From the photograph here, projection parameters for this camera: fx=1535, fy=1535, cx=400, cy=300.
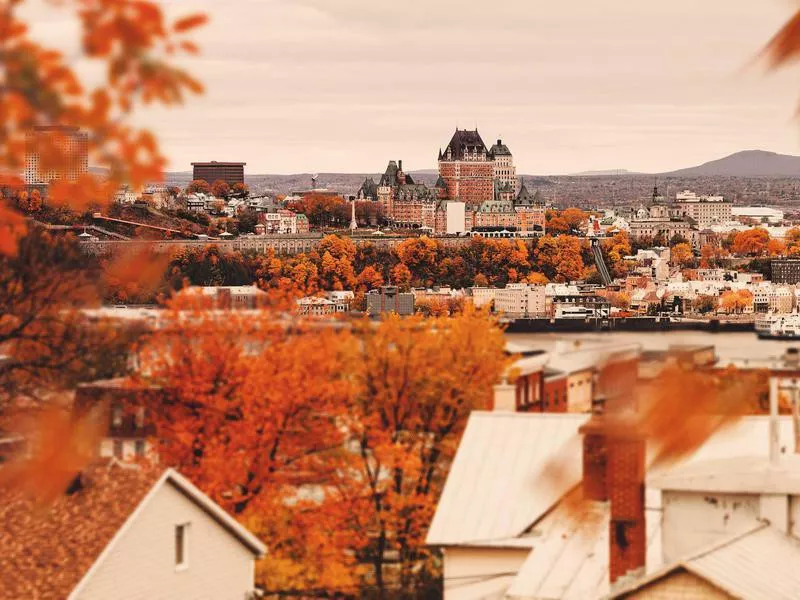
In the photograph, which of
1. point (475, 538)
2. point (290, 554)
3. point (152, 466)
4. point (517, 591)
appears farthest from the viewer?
point (290, 554)

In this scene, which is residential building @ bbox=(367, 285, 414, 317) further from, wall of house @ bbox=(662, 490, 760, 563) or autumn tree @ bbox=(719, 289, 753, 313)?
wall of house @ bbox=(662, 490, 760, 563)

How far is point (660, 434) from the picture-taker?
4.58 ft

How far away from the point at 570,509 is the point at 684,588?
3717 mm

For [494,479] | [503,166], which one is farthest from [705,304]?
[494,479]

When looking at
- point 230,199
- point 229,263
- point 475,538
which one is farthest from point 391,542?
point 230,199

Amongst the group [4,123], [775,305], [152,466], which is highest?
[4,123]

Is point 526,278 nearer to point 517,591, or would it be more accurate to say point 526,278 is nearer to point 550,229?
point 550,229

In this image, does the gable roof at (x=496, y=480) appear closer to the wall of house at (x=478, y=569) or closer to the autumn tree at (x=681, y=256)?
the wall of house at (x=478, y=569)

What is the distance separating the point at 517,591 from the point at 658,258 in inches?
5548

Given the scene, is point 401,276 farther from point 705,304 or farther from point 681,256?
point 681,256

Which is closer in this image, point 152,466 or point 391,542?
point 152,466

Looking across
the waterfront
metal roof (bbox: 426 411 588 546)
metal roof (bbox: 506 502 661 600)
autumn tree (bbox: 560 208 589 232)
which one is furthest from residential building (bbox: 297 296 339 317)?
autumn tree (bbox: 560 208 589 232)

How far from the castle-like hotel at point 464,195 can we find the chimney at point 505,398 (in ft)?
460

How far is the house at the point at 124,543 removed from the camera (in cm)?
920
